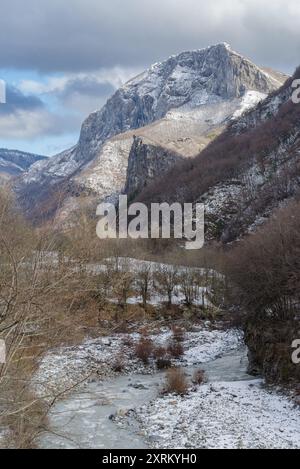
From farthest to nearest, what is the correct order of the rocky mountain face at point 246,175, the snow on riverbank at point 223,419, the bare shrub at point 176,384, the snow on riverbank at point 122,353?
the rocky mountain face at point 246,175, the snow on riverbank at point 122,353, the bare shrub at point 176,384, the snow on riverbank at point 223,419

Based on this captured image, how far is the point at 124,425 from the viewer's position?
19344mm

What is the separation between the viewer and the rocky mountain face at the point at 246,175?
9462cm

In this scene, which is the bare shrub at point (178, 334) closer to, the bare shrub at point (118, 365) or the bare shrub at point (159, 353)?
the bare shrub at point (159, 353)

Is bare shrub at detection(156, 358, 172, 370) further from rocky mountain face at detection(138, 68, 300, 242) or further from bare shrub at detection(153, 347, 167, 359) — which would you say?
rocky mountain face at detection(138, 68, 300, 242)

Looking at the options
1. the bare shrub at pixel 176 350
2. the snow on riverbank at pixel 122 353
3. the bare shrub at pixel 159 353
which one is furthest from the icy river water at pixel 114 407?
the bare shrub at pixel 159 353

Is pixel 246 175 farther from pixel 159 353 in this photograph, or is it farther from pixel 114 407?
pixel 114 407

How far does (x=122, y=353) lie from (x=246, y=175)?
91.9 metres

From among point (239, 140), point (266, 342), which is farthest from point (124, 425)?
point (239, 140)

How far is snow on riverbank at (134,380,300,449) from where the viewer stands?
17125mm

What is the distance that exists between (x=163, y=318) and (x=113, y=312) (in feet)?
15.5

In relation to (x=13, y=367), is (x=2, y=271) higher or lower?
higher

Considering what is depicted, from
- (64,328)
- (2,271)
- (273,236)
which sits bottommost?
(64,328)

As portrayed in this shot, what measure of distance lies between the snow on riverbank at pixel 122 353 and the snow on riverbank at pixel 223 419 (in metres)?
4.59
